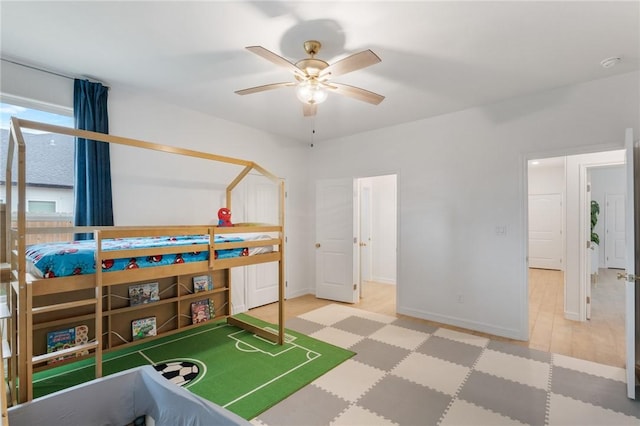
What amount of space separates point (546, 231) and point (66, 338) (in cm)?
984

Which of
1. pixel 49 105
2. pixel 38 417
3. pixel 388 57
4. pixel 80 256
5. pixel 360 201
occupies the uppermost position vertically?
pixel 388 57

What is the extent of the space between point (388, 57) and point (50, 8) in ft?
8.19

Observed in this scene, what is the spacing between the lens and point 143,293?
3.22 metres

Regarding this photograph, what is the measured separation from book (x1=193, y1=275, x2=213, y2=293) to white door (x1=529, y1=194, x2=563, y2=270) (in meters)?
8.20

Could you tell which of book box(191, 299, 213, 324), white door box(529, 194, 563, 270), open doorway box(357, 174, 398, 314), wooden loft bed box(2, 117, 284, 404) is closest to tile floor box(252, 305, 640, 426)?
wooden loft bed box(2, 117, 284, 404)

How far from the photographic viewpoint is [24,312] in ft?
6.25

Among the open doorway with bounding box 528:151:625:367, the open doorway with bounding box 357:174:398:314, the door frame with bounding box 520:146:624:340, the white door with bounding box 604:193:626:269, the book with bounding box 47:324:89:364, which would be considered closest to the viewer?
the book with bounding box 47:324:89:364

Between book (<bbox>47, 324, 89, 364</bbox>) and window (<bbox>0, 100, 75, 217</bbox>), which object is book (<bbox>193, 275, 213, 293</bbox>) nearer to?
book (<bbox>47, 324, 89, 364</bbox>)

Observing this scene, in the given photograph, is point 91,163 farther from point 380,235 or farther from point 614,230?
point 614,230

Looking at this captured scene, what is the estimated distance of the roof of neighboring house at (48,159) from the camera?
111 inches

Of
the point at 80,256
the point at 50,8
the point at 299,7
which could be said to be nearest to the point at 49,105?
the point at 50,8

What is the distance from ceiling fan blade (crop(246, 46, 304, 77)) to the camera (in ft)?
6.08

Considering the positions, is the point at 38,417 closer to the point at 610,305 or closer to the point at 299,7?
the point at 299,7

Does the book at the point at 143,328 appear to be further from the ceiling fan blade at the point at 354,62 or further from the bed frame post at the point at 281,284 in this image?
the ceiling fan blade at the point at 354,62
